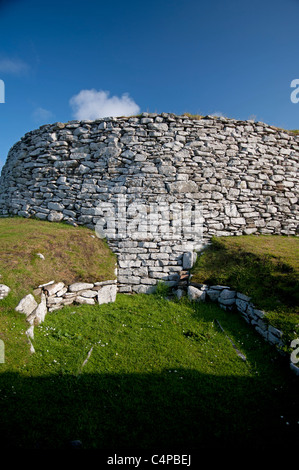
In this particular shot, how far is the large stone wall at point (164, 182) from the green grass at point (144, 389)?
3.32m

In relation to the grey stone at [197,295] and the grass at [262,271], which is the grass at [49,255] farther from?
the grass at [262,271]

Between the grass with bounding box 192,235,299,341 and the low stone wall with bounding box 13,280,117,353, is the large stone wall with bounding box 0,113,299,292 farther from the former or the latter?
the low stone wall with bounding box 13,280,117,353

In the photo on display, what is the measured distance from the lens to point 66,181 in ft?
33.9

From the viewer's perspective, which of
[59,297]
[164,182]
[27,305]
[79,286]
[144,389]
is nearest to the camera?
[144,389]

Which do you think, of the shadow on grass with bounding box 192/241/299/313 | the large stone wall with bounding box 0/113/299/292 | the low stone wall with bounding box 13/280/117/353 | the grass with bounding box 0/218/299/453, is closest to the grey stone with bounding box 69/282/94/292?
the low stone wall with bounding box 13/280/117/353

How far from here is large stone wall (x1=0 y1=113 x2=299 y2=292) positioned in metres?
9.22

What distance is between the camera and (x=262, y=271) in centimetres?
705

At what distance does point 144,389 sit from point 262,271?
495 cm

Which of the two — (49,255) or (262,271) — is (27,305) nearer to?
(49,255)

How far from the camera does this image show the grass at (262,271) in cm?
566

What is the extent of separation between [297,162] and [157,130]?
276 inches

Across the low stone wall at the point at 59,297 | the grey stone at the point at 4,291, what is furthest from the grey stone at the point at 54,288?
the grey stone at the point at 4,291

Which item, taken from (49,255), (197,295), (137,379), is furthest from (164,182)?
(137,379)

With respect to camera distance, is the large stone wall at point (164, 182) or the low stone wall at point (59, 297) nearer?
the low stone wall at point (59, 297)
